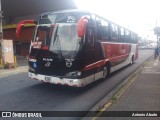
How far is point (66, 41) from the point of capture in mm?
9914

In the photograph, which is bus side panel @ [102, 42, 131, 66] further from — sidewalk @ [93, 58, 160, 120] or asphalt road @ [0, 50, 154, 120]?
sidewalk @ [93, 58, 160, 120]

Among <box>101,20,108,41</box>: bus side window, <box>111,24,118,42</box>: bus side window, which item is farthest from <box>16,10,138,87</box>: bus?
<box>111,24,118,42</box>: bus side window

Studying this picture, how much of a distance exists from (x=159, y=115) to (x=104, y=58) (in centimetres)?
598

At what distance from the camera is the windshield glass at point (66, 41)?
975cm

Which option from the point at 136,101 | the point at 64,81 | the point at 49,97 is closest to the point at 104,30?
the point at 64,81

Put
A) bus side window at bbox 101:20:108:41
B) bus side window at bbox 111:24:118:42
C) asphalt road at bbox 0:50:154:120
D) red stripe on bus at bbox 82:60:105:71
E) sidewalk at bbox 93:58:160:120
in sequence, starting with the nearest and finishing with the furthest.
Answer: sidewalk at bbox 93:58:160:120 → asphalt road at bbox 0:50:154:120 → red stripe on bus at bbox 82:60:105:71 → bus side window at bbox 101:20:108:41 → bus side window at bbox 111:24:118:42

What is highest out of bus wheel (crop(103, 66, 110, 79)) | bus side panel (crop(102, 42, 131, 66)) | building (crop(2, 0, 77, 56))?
building (crop(2, 0, 77, 56))

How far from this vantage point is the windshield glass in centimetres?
975

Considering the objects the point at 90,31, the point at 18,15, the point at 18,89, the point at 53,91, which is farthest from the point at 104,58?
the point at 18,15

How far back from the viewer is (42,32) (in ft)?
34.6

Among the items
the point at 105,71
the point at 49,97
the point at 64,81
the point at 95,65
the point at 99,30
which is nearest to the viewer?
the point at 49,97

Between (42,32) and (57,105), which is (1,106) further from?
(42,32)

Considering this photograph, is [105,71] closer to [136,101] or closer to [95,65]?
[95,65]

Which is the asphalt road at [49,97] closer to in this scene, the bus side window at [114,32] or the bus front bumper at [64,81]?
the bus front bumper at [64,81]
